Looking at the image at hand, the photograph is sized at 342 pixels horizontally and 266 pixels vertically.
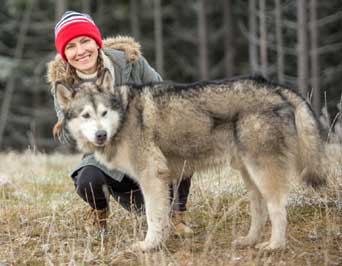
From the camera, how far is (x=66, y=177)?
26.6 feet

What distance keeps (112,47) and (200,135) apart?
1536 millimetres

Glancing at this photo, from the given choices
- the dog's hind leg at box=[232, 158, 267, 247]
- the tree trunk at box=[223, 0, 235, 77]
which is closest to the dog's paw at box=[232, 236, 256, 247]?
the dog's hind leg at box=[232, 158, 267, 247]

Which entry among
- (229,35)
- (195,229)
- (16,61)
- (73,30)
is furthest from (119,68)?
(16,61)

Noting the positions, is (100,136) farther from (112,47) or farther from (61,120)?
(112,47)

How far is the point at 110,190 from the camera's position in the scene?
17.7ft

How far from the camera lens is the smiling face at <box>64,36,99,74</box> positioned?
16.6ft

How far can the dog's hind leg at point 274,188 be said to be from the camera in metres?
4.30

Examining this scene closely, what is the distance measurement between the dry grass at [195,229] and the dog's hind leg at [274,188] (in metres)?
0.14

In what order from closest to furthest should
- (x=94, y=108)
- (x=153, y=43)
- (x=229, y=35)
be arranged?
(x=94, y=108), (x=229, y=35), (x=153, y=43)

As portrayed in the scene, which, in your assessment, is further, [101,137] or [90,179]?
[90,179]

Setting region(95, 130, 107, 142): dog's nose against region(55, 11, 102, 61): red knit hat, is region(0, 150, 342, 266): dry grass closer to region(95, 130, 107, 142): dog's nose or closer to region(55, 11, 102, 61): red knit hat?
region(95, 130, 107, 142): dog's nose

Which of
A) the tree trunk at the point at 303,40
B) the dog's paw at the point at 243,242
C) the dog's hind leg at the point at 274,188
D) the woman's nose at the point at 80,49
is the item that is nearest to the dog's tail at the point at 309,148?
the dog's hind leg at the point at 274,188

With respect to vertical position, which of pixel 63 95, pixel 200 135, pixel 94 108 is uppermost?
pixel 63 95

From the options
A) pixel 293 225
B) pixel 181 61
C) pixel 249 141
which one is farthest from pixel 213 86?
pixel 181 61
